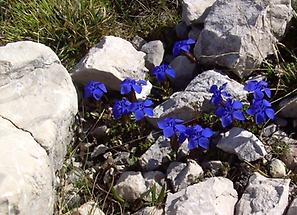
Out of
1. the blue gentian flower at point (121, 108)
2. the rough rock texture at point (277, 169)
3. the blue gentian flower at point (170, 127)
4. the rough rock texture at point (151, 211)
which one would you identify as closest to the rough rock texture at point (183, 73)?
the blue gentian flower at point (121, 108)

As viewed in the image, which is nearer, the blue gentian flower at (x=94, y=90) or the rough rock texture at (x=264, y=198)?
the rough rock texture at (x=264, y=198)

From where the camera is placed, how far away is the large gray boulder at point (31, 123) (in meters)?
3.11

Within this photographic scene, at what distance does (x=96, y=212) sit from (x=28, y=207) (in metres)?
0.58

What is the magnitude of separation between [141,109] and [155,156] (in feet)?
0.96

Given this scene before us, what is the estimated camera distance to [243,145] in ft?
12.2

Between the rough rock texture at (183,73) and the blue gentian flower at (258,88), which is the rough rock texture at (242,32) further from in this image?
the blue gentian flower at (258,88)

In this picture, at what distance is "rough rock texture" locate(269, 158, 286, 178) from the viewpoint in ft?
12.0

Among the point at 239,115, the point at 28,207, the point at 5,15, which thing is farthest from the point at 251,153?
the point at 5,15

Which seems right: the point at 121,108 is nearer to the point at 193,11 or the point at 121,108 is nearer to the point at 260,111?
the point at 260,111

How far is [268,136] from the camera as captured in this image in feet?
12.7

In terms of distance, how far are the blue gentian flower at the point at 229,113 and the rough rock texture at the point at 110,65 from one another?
75 cm

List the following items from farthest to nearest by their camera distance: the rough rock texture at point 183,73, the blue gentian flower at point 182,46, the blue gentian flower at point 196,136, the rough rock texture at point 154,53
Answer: the rough rock texture at point 154,53 → the rough rock texture at point 183,73 → the blue gentian flower at point 182,46 → the blue gentian flower at point 196,136

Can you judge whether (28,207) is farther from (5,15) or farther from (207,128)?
(5,15)

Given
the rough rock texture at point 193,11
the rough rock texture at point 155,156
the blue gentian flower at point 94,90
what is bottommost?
the rough rock texture at point 155,156
